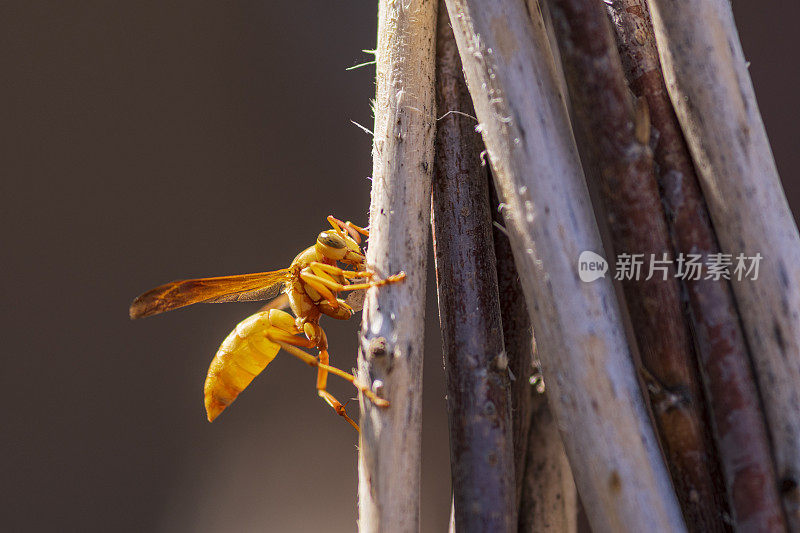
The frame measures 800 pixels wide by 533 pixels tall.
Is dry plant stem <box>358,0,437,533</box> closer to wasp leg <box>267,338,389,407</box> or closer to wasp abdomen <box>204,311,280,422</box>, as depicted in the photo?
wasp leg <box>267,338,389,407</box>

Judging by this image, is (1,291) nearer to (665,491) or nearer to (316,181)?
(316,181)

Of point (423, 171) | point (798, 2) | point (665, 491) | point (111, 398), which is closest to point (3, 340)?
point (111, 398)

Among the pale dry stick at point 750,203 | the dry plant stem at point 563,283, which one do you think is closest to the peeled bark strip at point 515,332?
the dry plant stem at point 563,283

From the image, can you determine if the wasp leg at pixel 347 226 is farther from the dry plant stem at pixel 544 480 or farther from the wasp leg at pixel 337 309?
the dry plant stem at pixel 544 480

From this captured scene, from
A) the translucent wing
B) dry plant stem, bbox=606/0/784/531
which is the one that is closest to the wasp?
the translucent wing

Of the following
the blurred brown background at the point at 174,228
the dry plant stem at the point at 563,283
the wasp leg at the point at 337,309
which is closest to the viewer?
the dry plant stem at the point at 563,283
